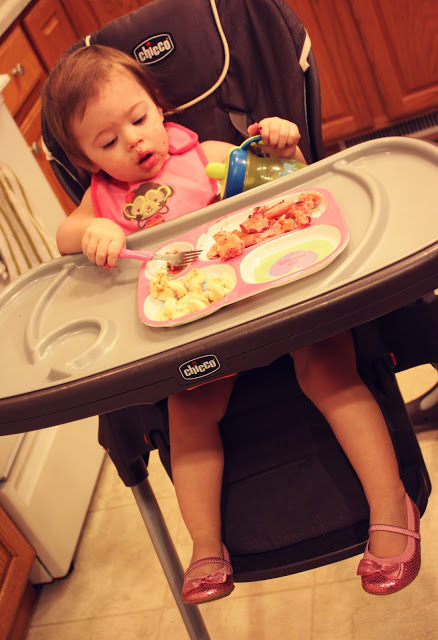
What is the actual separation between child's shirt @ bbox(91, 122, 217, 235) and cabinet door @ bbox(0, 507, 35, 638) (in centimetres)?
74

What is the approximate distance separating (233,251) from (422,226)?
0.78 ft

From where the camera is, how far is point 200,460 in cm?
108

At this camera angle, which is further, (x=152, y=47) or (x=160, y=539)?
(x=152, y=47)

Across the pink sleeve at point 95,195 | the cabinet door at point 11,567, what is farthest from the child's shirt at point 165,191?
the cabinet door at point 11,567

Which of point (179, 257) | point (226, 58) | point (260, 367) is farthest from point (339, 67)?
point (179, 257)

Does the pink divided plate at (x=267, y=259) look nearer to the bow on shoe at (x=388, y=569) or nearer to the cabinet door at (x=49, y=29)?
the bow on shoe at (x=388, y=569)

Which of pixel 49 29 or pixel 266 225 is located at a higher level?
pixel 49 29

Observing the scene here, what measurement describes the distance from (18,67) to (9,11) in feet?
Result: 0.59

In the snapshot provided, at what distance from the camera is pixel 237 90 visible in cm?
132

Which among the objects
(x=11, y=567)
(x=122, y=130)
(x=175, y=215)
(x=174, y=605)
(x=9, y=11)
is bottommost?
(x=174, y=605)

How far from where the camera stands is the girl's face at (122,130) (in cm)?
120

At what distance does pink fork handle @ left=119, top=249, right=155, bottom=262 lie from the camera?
104 cm

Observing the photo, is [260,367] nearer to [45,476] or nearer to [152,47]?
[152,47]

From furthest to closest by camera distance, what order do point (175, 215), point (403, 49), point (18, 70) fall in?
point (403, 49) < point (18, 70) < point (175, 215)
